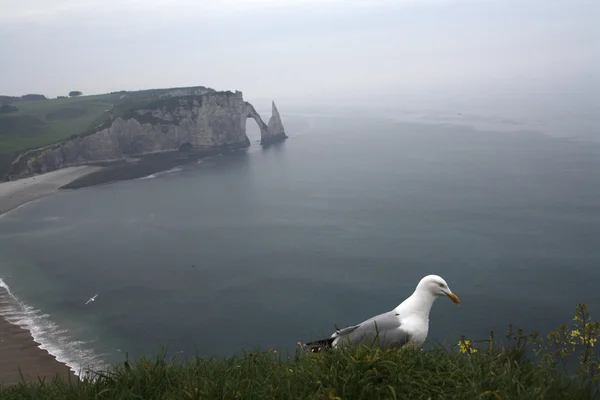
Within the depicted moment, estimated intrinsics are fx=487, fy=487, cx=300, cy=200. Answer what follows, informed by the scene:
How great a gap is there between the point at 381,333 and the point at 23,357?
957 inches

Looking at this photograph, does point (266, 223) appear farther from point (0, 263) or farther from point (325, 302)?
point (0, 263)

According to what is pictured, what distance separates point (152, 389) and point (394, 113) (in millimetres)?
153911

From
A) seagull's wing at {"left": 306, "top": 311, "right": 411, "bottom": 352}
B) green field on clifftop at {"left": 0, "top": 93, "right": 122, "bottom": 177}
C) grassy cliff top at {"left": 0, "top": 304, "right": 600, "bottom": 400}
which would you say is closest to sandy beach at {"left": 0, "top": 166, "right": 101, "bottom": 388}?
grassy cliff top at {"left": 0, "top": 304, "right": 600, "bottom": 400}

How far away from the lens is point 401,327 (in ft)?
21.6

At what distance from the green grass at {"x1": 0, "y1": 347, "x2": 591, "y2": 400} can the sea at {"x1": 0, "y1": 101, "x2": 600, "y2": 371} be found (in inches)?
304

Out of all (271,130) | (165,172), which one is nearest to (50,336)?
(165,172)

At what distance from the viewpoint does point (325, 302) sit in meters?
31.1

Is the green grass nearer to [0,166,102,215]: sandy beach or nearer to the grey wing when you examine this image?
the grey wing

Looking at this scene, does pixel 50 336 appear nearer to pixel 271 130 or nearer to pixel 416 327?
pixel 416 327

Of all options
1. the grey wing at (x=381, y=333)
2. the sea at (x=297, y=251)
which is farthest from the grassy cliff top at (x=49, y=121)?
the grey wing at (x=381, y=333)

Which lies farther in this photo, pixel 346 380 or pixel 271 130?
pixel 271 130

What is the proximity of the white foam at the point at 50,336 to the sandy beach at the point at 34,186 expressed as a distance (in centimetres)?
3165

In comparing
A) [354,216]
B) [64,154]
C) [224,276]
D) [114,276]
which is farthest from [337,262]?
[64,154]

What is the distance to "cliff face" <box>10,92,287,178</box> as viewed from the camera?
3327 inches
